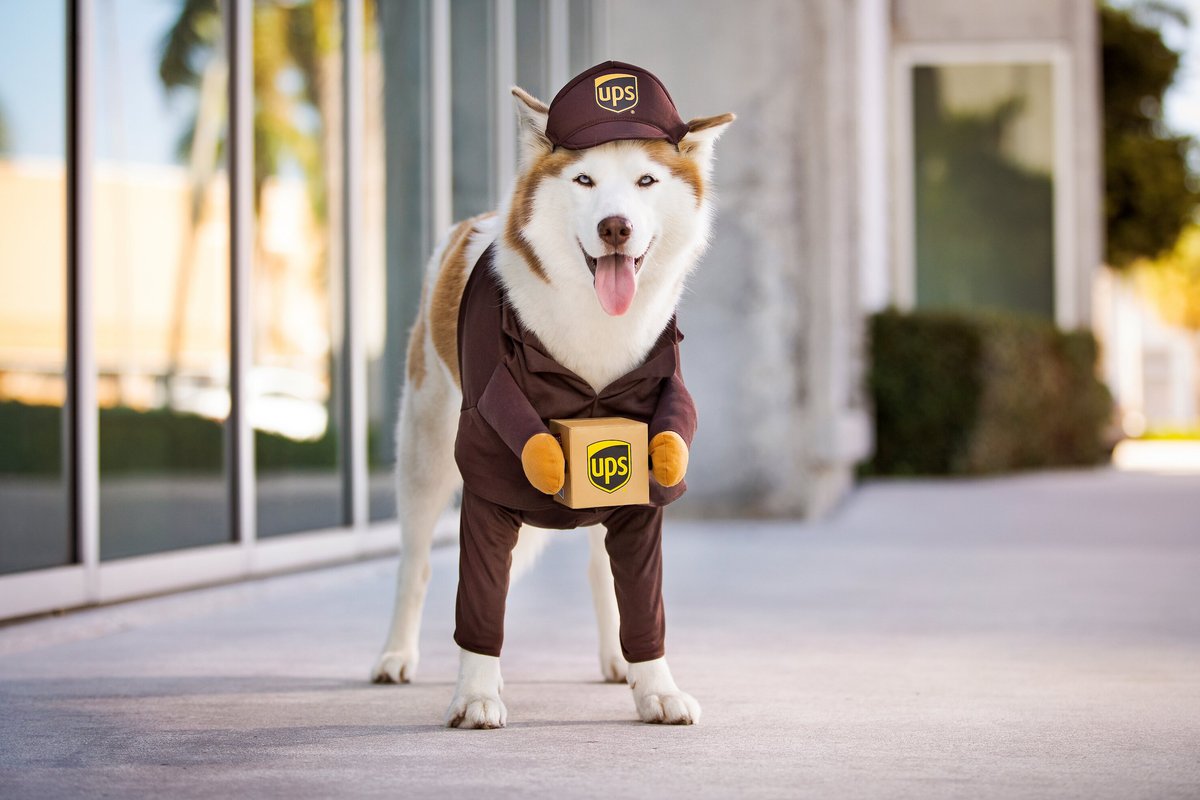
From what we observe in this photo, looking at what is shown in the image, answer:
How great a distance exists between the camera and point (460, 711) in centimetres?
313

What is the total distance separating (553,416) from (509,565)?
375 millimetres

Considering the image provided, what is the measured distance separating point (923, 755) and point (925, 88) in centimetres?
1472

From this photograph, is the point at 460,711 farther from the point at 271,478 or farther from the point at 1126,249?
the point at 1126,249

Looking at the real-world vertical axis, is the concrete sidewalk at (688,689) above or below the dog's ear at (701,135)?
below

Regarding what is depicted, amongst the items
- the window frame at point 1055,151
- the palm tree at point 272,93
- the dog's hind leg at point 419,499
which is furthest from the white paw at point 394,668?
the window frame at point 1055,151

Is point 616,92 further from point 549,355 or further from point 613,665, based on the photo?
point 613,665

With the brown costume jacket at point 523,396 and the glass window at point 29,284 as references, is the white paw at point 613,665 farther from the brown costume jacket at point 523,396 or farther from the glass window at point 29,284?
the glass window at point 29,284

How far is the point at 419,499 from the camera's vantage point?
3773 millimetres

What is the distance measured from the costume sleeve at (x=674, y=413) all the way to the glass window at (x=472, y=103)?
4.78m

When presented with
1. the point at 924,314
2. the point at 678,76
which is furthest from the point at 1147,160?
the point at 678,76

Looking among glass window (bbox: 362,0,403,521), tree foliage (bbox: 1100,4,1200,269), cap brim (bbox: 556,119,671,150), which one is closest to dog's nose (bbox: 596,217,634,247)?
cap brim (bbox: 556,119,671,150)

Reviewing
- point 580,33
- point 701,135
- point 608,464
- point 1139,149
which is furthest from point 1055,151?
point 608,464

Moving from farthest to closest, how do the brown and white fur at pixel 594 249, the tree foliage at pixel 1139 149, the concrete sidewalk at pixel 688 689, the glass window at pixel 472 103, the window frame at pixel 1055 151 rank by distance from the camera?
1. the tree foliage at pixel 1139 149
2. the window frame at pixel 1055 151
3. the glass window at pixel 472 103
4. the brown and white fur at pixel 594 249
5. the concrete sidewalk at pixel 688 689

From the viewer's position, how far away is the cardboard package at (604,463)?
2.96m
